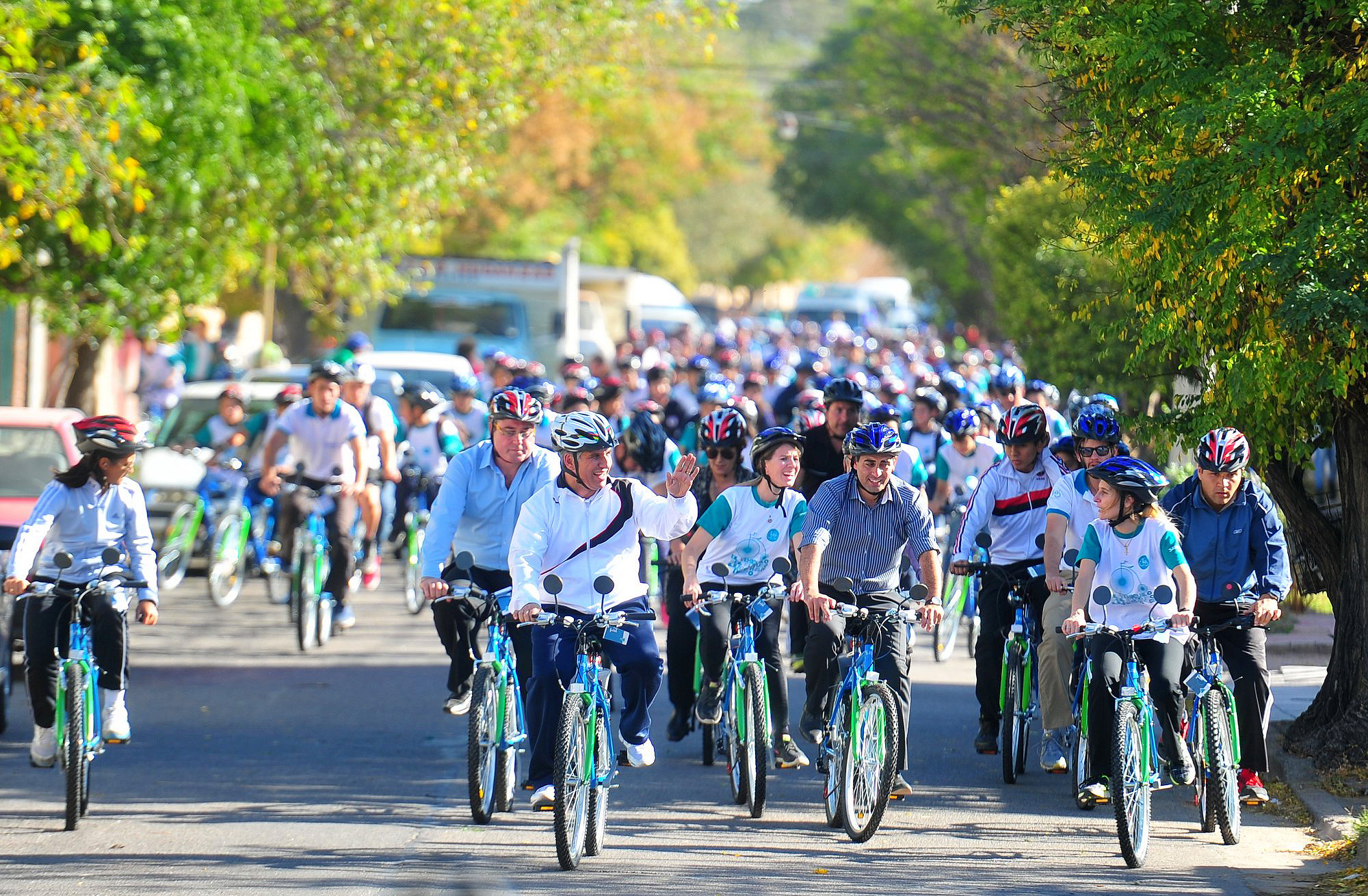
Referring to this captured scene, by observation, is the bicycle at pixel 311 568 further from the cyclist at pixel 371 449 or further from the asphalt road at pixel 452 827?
the asphalt road at pixel 452 827

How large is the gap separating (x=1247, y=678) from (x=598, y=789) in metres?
2.97

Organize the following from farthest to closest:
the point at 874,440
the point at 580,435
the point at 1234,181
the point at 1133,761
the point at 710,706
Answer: the point at 710,706, the point at 874,440, the point at 1234,181, the point at 580,435, the point at 1133,761

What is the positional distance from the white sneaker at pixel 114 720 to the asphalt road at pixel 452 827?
13.9 inches

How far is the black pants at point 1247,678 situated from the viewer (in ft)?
27.3

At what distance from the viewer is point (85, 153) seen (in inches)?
A: 559

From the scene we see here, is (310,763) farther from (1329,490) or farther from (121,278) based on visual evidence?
(121,278)

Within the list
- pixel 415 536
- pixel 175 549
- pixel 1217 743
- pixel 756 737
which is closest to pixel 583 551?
pixel 756 737

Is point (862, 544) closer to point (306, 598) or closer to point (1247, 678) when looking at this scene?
point (1247, 678)

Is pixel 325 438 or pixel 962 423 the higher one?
pixel 962 423

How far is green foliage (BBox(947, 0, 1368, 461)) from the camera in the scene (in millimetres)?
7891

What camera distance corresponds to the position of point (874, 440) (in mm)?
8367

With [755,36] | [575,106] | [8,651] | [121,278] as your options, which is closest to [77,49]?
[121,278]

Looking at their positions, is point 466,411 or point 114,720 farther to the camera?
point 466,411

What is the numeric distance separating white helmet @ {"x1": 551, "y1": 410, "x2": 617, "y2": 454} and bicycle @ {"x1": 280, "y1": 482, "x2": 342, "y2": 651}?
5904 mm
